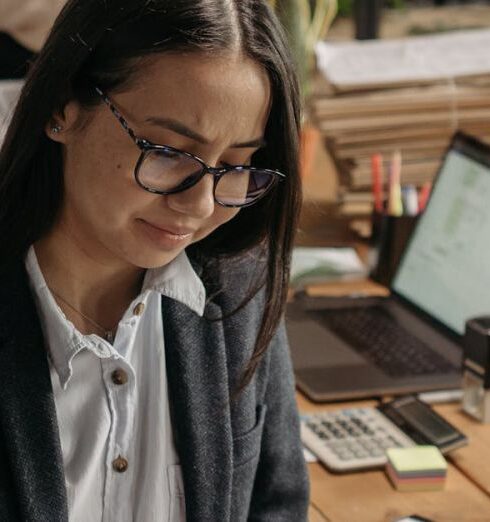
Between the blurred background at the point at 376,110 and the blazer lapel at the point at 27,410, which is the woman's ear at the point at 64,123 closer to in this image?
the blazer lapel at the point at 27,410

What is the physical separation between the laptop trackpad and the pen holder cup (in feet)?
0.89

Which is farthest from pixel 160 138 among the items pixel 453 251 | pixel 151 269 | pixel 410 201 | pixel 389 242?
pixel 410 201

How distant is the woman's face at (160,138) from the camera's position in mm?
1271

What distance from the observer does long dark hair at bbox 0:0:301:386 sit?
1268 mm

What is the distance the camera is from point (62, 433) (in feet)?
4.75

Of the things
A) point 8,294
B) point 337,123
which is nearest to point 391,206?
point 337,123

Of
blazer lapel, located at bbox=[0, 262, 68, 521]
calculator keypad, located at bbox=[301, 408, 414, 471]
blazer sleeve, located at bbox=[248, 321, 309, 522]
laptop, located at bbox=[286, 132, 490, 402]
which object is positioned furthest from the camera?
laptop, located at bbox=[286, 132, 490, 402]

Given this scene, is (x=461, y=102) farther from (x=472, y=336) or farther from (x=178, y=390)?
(x=178, y=390)

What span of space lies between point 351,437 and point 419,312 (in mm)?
507

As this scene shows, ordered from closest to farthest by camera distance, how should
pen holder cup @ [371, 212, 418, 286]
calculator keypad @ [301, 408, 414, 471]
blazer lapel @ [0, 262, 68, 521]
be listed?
blazer lapel @ [0, 262, 68, 521] < calculator keypad @ [301, 408, 414, 471] < pen holder cup @ [371, 212, 418, 286]

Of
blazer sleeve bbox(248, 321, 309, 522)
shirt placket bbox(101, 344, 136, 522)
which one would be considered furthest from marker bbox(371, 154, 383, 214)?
shirt placket bbox(101, 344, 136, 522)

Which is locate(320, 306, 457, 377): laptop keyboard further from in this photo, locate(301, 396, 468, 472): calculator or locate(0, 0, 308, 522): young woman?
locate(0, 0, 308, 522): young woman

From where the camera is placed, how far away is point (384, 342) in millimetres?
2199

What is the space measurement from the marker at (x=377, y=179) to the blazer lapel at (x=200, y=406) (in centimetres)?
111
